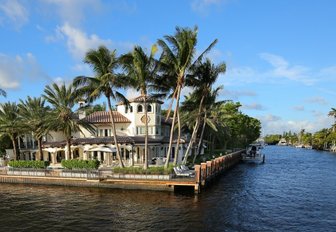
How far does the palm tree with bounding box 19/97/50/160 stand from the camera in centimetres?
4678

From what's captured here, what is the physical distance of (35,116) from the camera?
158 ft

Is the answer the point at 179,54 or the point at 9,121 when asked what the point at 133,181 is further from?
the point at 9,121

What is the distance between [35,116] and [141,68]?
2261 centimetres

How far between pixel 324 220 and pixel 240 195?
10.7 meters

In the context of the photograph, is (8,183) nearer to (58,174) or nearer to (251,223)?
(58,174)

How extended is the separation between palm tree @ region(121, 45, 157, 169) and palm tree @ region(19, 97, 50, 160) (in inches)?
652

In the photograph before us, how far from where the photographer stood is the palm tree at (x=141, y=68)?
114 feet

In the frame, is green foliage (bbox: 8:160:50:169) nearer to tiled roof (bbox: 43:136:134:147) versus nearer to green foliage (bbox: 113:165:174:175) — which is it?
tiled roof (bbox: 43:136:134:147)

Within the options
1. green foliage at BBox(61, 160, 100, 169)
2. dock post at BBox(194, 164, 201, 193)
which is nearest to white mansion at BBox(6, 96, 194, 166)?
green foliage at BBox(61, 160, 100, 169)

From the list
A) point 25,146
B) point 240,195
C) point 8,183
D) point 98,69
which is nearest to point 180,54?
point 98,69

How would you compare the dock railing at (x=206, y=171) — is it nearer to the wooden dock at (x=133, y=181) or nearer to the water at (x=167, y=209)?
the wooden dock at (x=133, y=181)

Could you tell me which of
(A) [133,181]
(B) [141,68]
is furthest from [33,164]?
(B) [141,68]

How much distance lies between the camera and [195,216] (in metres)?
24.5

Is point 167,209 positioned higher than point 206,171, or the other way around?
point 206,171
